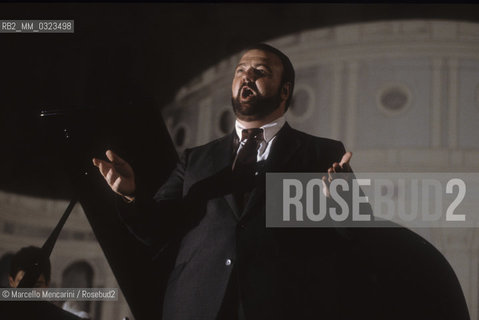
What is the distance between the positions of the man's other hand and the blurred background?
181mm

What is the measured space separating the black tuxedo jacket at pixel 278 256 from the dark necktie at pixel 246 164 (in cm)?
3

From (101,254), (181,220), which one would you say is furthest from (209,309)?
(101,254)

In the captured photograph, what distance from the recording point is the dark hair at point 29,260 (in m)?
3.49

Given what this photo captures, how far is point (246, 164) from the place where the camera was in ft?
11.3

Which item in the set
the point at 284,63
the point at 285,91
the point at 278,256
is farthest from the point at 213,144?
the point at 278,256

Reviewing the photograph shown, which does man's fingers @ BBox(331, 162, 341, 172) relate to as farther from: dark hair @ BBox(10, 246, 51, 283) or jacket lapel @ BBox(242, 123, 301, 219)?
Result: dark hair @ BBox(10, 246, 51, 283)

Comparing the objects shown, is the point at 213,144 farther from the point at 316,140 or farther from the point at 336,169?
the point at 336,169

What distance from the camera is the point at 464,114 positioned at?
3.51m

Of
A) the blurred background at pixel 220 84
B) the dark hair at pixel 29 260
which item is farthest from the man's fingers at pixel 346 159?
the dark hair at pixel 29 260

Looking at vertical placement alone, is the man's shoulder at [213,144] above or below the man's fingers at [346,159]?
above

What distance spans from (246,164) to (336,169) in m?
0.45

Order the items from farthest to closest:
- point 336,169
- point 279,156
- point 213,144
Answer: point 213,144 → point 279,156 → point 336,169

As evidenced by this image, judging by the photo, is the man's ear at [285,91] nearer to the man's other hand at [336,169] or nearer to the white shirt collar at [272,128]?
the white shirt collar at [272,128]

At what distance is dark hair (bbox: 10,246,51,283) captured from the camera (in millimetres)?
3492
